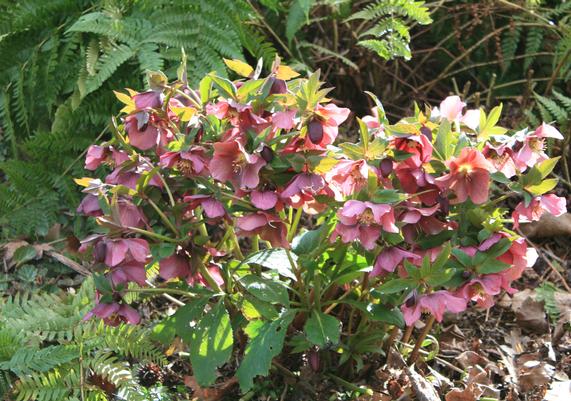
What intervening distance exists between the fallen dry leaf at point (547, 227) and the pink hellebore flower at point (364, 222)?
117 cm

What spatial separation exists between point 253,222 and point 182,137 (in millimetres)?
212

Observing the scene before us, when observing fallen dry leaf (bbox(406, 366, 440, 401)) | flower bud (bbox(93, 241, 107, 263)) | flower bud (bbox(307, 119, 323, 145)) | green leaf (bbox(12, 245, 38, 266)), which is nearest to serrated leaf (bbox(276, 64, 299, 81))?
flower bud (bbox(307, 119, 323, 145))

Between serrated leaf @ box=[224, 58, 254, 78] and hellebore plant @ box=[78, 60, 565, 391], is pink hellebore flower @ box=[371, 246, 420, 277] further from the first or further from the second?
serrated leaf @ box=[224, 58, 254, 78]

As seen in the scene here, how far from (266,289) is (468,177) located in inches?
17.9

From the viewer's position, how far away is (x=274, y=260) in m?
1.59

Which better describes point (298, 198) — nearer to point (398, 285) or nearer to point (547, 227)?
Result: point (398, 285)

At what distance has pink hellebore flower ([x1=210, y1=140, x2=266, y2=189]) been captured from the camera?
1368 millimetres

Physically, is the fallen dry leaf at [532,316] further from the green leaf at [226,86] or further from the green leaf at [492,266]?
the green leaf at [226,86]

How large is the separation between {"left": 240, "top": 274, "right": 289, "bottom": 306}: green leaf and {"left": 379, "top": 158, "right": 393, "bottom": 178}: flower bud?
324 mm

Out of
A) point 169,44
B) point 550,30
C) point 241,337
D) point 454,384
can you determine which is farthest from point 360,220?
point 550,30

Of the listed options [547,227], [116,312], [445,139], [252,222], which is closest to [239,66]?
[252,222]

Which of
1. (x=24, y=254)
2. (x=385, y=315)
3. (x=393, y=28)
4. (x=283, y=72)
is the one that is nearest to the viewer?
(x=283, y=72)

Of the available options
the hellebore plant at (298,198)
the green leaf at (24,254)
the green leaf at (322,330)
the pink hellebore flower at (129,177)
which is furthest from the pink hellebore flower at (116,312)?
the green leaf at (24,254)

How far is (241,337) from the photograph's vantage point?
179 cm
